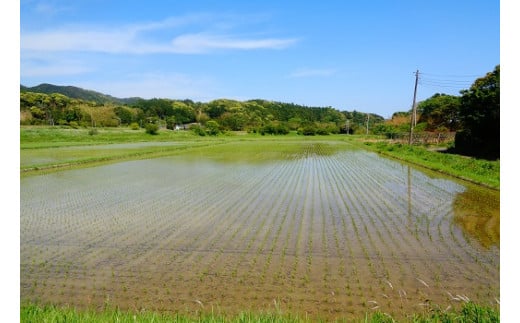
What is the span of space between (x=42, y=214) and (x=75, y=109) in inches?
2549

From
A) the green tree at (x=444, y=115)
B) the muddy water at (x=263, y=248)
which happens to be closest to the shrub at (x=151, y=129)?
the green tree at (x=444, y=115)

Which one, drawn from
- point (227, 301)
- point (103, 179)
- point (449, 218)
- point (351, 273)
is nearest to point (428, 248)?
point (351, 273)

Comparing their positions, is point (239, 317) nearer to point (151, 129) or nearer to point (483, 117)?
→ point (483, 117)

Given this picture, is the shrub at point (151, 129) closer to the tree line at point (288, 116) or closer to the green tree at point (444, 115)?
the tree line at point (288, 116)

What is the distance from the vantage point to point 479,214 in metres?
7.65

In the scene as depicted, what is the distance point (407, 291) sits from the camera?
3.92 m

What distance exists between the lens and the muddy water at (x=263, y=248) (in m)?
3.82

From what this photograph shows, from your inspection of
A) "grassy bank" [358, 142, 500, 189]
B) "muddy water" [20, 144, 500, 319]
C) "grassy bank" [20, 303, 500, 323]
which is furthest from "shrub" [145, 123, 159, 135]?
"grassy bank" [20, 303, 500, 323]

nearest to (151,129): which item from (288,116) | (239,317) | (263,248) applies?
(263,248)

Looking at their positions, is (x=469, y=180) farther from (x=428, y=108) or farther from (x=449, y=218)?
(x=428, y=108)

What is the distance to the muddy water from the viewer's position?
382cm

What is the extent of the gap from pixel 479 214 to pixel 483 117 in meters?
13.3

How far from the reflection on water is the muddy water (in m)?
0.03
